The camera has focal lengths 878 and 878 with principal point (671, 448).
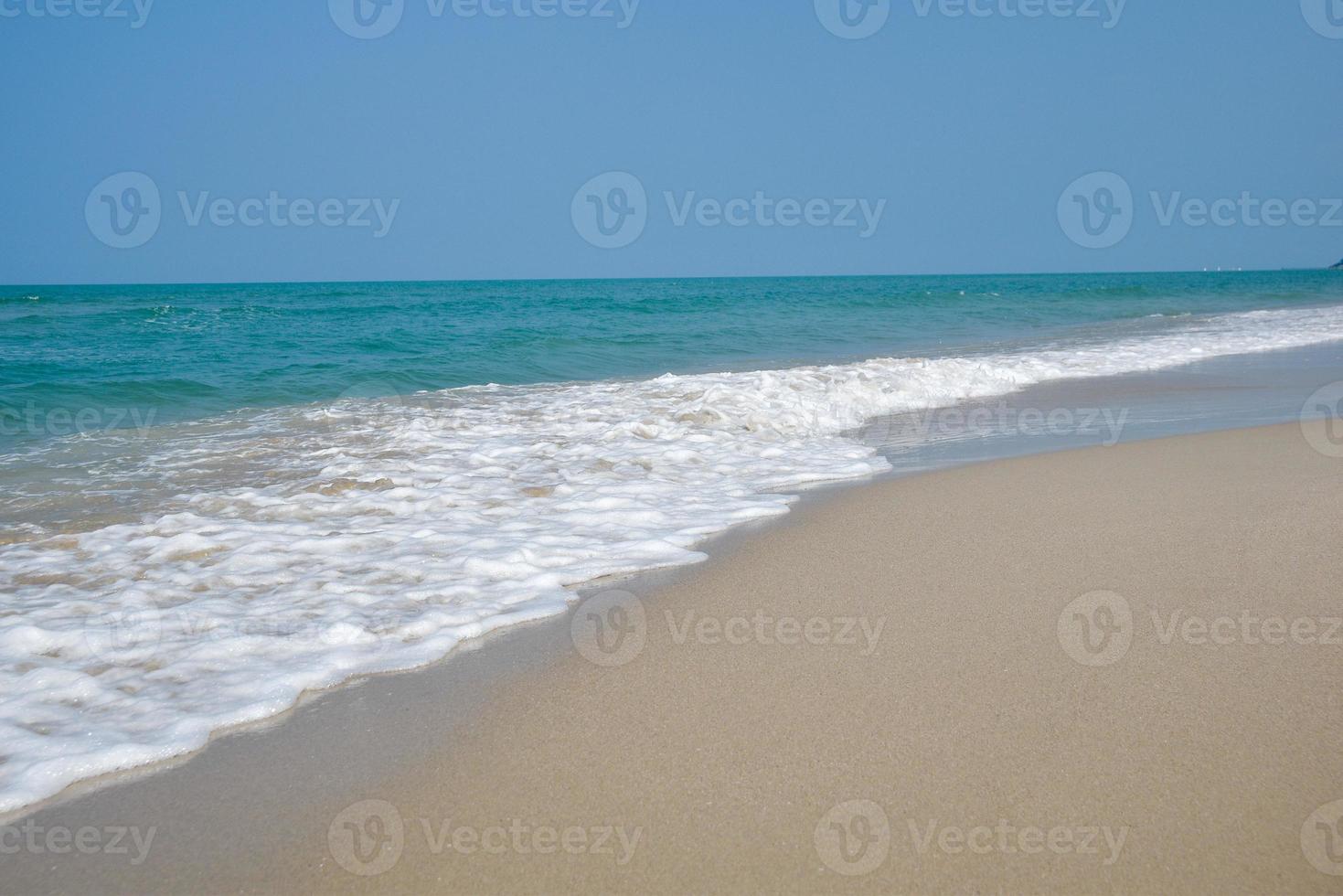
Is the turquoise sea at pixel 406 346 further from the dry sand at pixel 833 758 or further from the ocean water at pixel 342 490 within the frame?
the dry sand at pixel 833 758

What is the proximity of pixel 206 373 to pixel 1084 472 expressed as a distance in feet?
38.5

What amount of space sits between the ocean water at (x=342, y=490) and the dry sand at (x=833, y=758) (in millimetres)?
426

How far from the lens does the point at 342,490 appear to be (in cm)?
557

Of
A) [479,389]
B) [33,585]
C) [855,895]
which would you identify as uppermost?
[479,389]

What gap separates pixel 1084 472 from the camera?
565 centimetres

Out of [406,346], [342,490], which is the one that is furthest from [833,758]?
[406,346]

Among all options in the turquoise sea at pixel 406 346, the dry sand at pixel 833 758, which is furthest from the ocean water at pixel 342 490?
the dry sand at pixel 833 758

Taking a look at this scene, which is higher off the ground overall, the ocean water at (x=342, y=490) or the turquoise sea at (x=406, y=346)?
the turquoise sea at (x=406, y=346)

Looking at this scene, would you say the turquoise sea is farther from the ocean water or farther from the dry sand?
the dry sand

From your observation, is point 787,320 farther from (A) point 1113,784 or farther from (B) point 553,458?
(A) point 1113,784

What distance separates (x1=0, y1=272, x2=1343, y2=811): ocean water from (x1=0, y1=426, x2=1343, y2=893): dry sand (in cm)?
43

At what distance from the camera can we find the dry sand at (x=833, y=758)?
198cm

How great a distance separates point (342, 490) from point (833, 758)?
4.11 m

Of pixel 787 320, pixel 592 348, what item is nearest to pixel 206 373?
pixel 592 348
